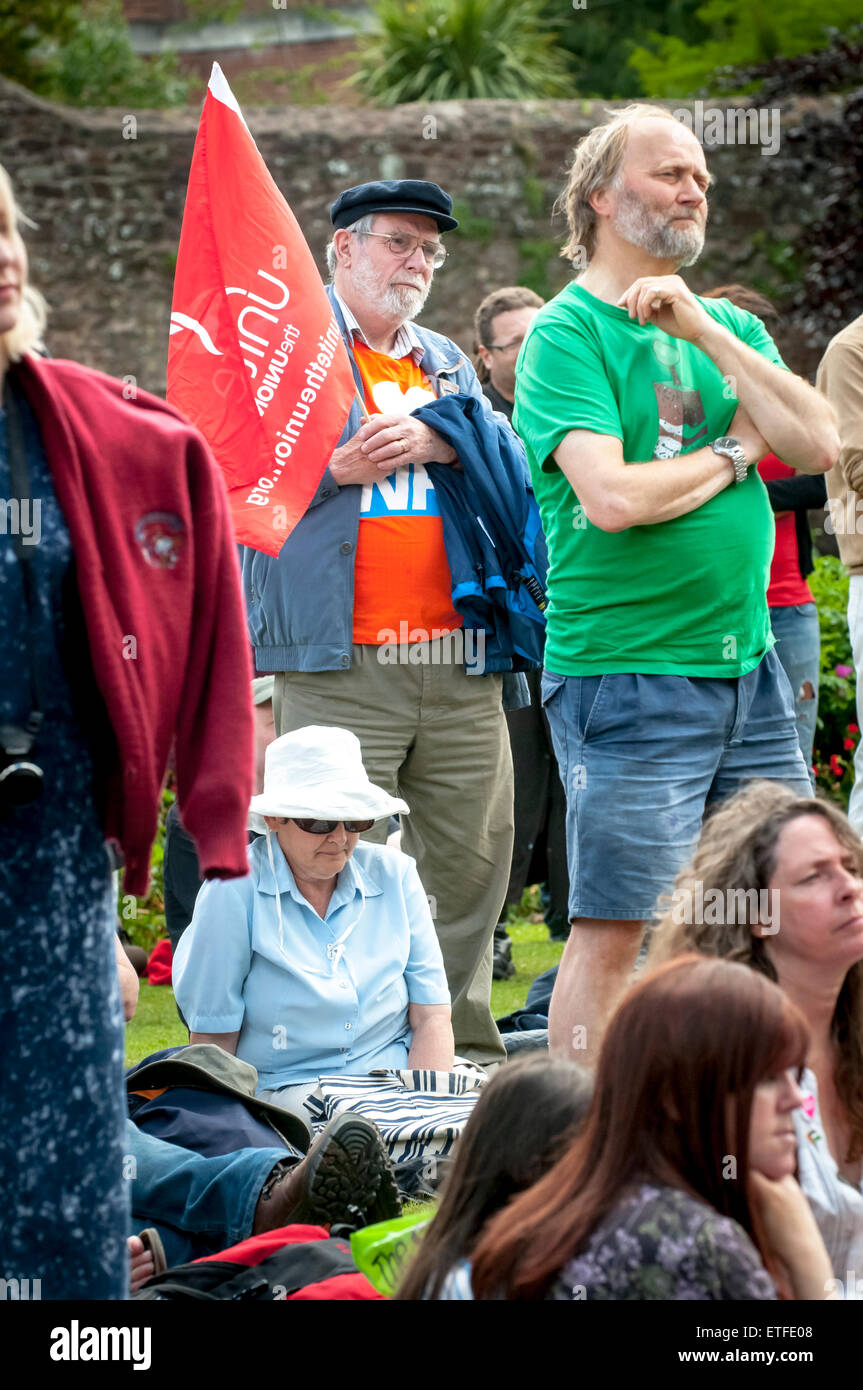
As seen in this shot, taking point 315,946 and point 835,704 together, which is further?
point 835,704

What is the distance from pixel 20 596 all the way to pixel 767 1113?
3.57 ft

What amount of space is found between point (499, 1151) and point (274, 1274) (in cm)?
63

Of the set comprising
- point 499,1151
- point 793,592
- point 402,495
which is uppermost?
point 402,495

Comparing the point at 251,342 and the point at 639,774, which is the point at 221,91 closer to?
the point at 251,342

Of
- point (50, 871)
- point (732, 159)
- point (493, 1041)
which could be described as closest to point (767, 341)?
point (493, 1041)

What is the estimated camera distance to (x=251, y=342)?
4.50 metres

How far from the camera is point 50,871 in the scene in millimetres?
2035

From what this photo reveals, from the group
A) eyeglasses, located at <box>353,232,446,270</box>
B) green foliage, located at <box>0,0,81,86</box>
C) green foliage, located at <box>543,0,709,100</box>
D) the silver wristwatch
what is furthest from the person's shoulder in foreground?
green foliage, located at <box>543,0,709,100</box>

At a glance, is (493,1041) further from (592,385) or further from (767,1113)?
(767,1113)

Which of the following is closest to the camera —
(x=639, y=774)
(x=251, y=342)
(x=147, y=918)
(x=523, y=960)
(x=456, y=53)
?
(x=639, y=774)

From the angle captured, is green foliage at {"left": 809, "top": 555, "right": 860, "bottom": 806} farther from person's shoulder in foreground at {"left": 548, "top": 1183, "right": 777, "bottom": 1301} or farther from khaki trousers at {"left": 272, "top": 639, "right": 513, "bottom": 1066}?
person's shoulder in foreground at {"left": 548, "top": 1183, "right": 777, "bottom": 1301}

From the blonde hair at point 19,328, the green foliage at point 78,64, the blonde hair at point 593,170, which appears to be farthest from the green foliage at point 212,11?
the blonde hair at point 19,328

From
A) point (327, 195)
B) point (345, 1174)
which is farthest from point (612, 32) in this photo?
point (345, 1174)
